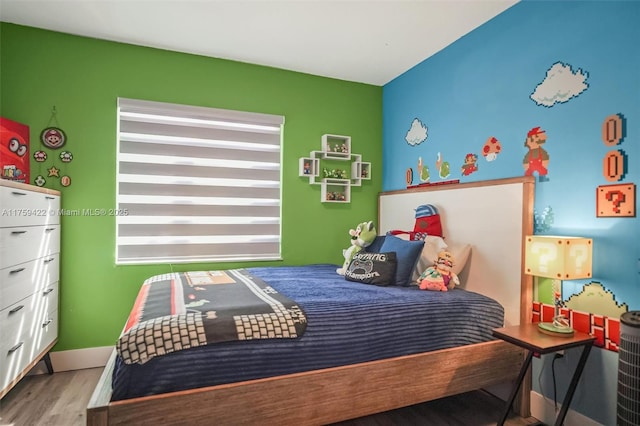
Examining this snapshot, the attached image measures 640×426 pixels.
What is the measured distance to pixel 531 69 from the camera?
2.30 meters

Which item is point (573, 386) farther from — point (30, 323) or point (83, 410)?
point (30, 323)

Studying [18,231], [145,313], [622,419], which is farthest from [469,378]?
[18,231]

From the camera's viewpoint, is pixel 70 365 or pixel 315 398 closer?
pixel 315 398

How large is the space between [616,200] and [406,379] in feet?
4.54

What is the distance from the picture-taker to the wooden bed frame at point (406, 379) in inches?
57.0

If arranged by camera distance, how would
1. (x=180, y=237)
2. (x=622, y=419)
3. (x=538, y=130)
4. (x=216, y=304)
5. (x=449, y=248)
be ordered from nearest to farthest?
(x=622, y=419)
(x=216, y=304)
(x=538, y=130)
(x=449, y=248)
(x=180, y=237)

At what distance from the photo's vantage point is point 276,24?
2.64 metres

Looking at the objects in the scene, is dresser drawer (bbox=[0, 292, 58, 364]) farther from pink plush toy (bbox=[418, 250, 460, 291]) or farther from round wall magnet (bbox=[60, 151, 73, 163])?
pink plush toy (bbox=[418, 250, 460, 291])

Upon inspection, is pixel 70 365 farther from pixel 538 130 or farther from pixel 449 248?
pixel 538 130

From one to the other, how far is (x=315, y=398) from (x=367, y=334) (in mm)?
388

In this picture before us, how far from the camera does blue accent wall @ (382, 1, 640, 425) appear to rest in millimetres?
1804

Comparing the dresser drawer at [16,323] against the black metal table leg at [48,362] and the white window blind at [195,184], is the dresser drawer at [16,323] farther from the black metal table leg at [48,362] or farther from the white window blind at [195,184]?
the white window blind at [195,184]

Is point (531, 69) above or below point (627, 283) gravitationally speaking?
above

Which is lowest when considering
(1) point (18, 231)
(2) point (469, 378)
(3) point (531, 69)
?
(2) point (469, 378)
